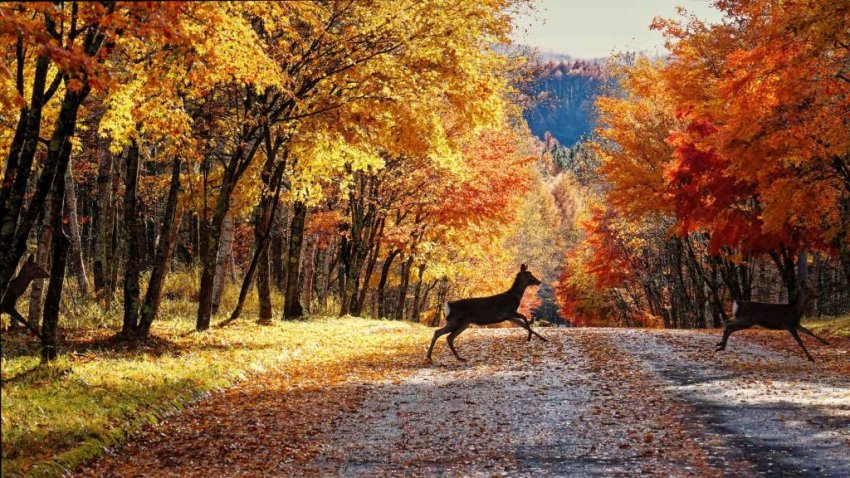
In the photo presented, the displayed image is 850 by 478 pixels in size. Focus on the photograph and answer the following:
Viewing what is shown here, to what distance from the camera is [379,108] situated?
59.5 feet

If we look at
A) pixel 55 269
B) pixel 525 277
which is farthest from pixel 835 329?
pixel 55 269

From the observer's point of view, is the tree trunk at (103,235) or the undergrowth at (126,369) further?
the tree trunk at (103,235)

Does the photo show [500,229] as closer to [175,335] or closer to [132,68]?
[175,335]

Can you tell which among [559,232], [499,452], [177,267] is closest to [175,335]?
[499,452]

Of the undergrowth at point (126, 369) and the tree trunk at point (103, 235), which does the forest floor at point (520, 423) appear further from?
the tree trunk at point (103, 235)

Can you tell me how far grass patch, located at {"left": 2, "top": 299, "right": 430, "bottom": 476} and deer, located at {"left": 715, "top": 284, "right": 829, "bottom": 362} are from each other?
7.53m

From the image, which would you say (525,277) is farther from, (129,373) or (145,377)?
(129,373)

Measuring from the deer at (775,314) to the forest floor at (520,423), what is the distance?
0.75 meters

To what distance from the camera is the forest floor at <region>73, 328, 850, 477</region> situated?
8.29m

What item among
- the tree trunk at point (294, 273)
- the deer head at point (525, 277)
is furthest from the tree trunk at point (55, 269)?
the tree trunk at point (294, 273)

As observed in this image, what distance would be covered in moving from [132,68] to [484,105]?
297 inches

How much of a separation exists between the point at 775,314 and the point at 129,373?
12936mm

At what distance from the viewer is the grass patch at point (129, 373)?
8641mm

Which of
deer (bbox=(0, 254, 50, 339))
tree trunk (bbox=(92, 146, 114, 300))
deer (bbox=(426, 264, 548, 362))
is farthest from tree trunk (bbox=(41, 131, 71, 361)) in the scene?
tree trunk (bbox=(92, 146, 114, 300))
